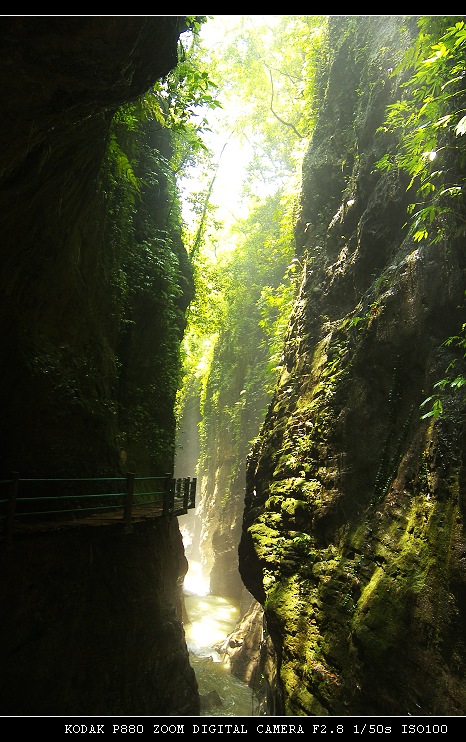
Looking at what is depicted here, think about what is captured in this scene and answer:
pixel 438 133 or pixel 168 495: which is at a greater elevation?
pixel 438 133

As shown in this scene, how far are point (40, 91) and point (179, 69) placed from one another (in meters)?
6.61

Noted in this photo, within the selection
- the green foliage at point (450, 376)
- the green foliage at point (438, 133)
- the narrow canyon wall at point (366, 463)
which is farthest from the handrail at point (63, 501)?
the green foliage at point (438, 133)

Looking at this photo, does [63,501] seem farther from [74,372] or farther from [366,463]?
[366,463]

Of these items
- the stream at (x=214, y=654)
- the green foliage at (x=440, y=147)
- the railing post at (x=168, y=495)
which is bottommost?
the stream at (x=214, y=654)

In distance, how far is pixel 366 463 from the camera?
7.13 m

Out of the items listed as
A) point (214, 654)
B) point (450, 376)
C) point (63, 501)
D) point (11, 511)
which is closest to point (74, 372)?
point (63, 501)

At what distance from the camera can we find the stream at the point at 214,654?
12.6 meters

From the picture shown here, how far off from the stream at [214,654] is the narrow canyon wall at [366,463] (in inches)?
215

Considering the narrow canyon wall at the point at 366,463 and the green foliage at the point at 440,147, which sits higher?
the green foliage at the point at 440,147

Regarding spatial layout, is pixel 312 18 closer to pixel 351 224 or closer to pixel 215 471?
pixel 351 224

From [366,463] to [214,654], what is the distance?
1538cm

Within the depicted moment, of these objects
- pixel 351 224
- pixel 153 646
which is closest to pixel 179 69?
pixel 351 224

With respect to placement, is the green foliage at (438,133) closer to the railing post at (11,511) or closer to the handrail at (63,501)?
the handrail at (63,501)

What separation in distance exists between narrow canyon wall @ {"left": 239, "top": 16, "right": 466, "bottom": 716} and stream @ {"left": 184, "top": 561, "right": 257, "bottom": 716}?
5.45 meters
